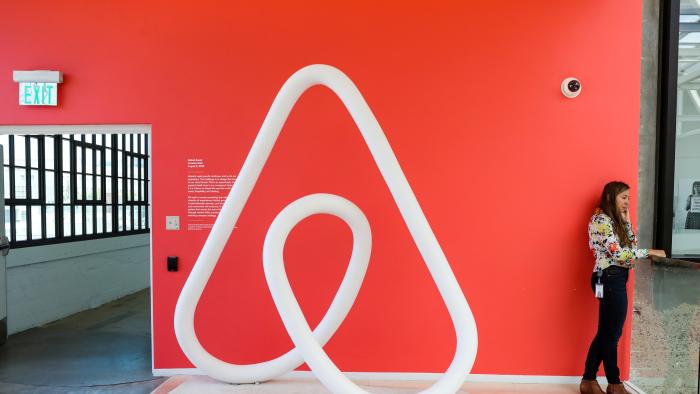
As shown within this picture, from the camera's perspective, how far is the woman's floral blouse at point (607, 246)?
2.91 metres

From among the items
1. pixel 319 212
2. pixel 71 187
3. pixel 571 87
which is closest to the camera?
pixel 319 212

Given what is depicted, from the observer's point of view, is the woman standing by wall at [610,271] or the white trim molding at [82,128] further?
the white trim molding at [82,128]

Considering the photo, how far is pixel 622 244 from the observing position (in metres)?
2.99

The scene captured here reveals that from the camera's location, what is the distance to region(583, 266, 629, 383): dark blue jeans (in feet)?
9.71

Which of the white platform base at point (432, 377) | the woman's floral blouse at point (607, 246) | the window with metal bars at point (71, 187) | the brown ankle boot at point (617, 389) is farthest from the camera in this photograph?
the window with metal bars at point (71, 187)

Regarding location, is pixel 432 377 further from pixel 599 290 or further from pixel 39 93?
pixel 39 93

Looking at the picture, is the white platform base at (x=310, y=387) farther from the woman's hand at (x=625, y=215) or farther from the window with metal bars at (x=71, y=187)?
the window with metal bars at (x=71, y=187)

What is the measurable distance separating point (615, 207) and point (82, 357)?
14.8ft

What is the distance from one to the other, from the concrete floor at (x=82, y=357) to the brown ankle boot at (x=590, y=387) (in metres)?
3.17

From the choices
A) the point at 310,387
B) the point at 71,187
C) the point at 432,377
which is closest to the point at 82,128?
the point at 71,187

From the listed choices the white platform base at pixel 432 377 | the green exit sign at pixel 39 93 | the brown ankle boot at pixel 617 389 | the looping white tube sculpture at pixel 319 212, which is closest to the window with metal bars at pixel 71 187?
the green exit sign at pixel 39 93

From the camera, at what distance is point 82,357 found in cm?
375

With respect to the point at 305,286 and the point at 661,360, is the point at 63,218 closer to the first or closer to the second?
the point at 305,286

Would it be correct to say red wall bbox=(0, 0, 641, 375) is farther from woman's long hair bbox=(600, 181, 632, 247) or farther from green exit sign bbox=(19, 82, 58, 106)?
woman's long hair bbox=(600, 181, 632, 247)
